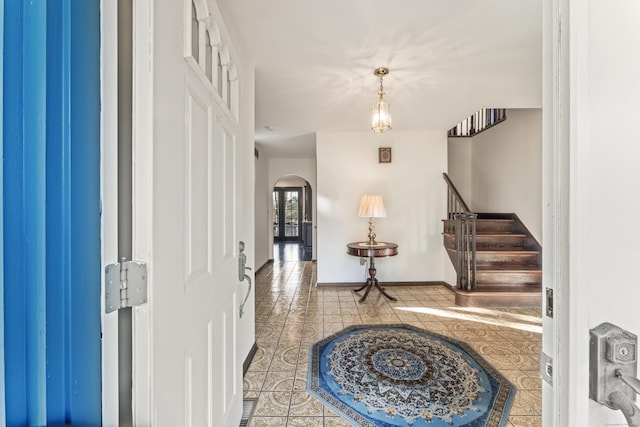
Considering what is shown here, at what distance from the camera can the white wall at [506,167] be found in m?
4.16

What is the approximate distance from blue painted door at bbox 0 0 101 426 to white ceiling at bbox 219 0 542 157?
164cm

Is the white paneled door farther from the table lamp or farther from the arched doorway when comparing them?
the arched doorway

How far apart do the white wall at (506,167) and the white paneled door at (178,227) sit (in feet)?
15.1

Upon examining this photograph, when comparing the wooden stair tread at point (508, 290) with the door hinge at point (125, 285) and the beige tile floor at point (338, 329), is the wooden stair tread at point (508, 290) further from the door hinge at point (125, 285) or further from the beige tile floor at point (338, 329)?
the door hinge at point (125, 285)

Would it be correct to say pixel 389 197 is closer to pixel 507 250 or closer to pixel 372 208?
pixel 372 208

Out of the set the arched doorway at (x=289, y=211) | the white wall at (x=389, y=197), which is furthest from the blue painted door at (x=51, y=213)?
the arched doorway at (x=289, y=211)

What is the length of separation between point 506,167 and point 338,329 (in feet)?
13.1

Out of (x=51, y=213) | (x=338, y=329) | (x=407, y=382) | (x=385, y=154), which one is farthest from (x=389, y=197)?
(x=51, y=213)

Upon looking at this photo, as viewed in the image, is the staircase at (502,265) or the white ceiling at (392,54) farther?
the staircase at (502,265)

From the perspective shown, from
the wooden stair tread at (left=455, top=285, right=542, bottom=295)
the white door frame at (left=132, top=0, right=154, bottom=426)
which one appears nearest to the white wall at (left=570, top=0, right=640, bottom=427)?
the white door frame at (left=132, top=0, right=154, bottom=426)

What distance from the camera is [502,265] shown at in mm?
4051

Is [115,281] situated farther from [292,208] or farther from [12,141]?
[292,208]

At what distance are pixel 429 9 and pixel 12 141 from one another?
2.21 meters

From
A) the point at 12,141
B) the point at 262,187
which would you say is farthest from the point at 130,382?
the point at 262,187
